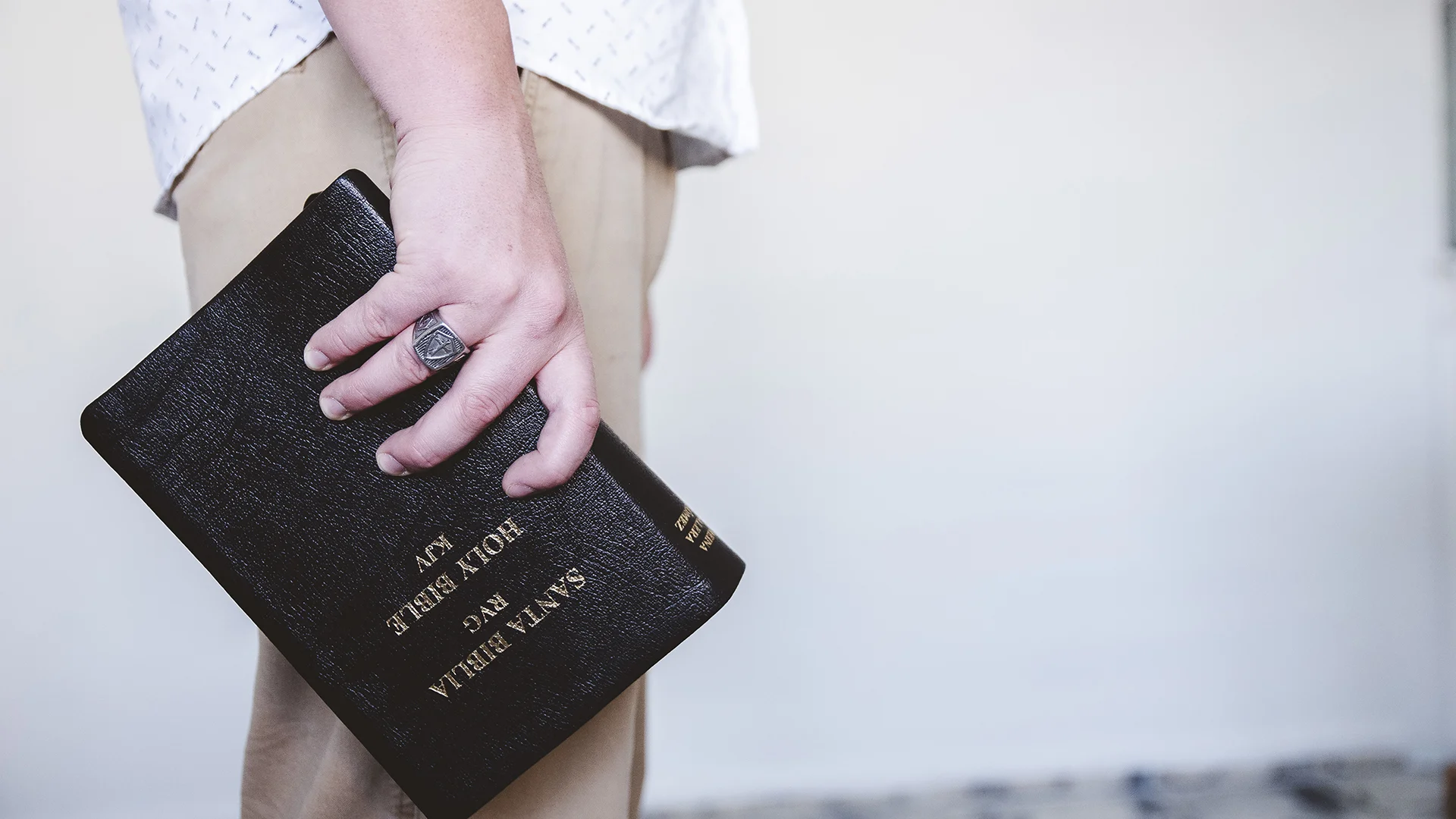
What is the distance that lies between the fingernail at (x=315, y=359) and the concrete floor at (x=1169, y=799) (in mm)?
1356

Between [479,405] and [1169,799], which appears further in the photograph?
[1169,799]

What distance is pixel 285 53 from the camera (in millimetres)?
494

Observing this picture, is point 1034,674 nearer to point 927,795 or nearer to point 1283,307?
point 927,795

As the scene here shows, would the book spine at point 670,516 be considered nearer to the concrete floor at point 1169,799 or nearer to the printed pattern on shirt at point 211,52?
the printed pattern on shirt at point 211,52

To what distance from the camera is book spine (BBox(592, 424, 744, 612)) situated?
0.46 meters

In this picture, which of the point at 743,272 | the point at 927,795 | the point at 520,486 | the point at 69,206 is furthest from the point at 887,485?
the point at 69,206

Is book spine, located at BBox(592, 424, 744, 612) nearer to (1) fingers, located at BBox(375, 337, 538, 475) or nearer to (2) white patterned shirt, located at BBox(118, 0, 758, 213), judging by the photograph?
(1) fingers, located at BBox(375, 337, 538, 475)

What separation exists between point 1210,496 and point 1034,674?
411mm

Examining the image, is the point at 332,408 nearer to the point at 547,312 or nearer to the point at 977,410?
the point at 547,312

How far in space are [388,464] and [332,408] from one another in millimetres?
35

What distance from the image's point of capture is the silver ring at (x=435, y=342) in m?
0.42

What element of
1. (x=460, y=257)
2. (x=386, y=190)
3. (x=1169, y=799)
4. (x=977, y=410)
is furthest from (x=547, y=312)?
(x=1169, y=799)

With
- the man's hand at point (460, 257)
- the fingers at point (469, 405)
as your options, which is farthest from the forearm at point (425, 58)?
the fingers at point (469, 405)

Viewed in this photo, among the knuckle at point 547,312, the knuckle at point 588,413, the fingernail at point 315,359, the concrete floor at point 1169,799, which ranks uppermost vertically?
the fingernail at point 315,359
